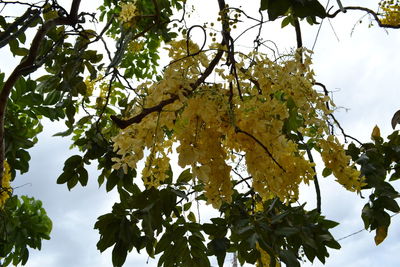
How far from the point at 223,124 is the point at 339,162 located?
276 mm

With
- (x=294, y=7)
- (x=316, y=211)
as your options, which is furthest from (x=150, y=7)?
(x=294, y=7)

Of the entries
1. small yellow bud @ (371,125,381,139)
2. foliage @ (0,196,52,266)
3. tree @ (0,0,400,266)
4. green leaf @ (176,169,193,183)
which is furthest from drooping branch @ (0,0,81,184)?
small yellow bud @ (371,125,381,139)

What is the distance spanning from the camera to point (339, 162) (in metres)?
1.01

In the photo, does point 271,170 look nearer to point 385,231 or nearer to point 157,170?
point 157,170

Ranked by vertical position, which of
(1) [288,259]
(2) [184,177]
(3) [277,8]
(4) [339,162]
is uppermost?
(2) [184,177]

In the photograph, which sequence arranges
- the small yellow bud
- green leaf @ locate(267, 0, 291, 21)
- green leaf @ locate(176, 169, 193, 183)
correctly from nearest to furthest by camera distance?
green leaf @ locate(267, 0, 291, 21) < green leaf @ locate(176, 169, 193, 183) < the small yellow bud

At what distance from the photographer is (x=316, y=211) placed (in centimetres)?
141

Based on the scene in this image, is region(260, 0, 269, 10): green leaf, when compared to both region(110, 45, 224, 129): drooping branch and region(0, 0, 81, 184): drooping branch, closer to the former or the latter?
region(110, 45, 224, 129): drooping branch

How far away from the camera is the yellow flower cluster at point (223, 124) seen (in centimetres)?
88

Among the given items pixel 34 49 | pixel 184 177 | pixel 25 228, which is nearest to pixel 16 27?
pixel 34 49

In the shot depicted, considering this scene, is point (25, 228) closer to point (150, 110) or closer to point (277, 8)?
point (150, 110)

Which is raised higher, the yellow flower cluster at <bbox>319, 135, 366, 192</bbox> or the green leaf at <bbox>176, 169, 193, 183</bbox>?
the green leaf at <bbox>176, 169, 193, 183</bbox>

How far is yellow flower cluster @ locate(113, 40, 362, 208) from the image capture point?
875 millimetres

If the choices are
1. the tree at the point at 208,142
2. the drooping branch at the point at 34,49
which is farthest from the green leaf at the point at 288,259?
the drooping branch at the point at 34,49
